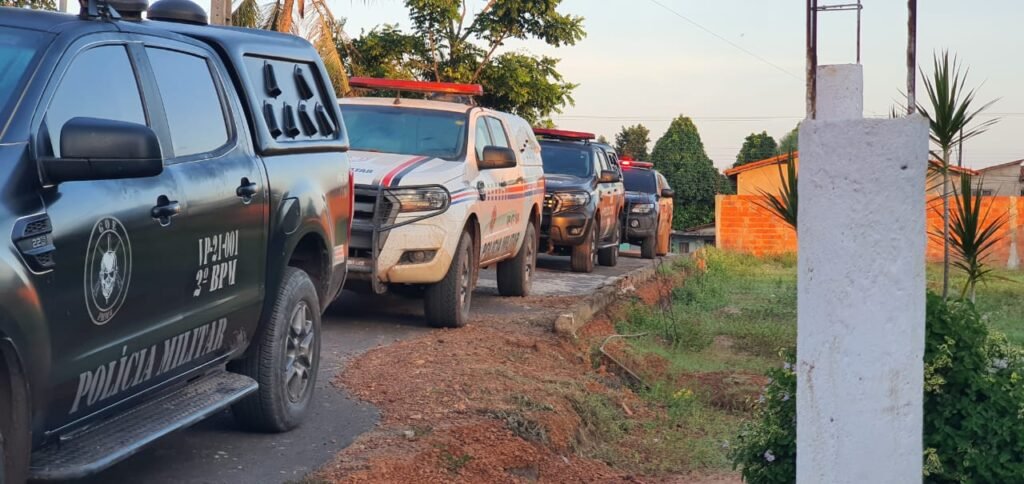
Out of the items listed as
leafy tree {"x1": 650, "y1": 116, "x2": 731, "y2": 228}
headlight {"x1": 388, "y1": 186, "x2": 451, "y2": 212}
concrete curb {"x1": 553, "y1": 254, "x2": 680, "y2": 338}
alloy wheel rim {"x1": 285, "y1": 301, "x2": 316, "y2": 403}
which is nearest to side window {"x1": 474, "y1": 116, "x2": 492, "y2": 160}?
headlight {"x1": 388, "y1": 186, "x2": 451, "y2": 212}

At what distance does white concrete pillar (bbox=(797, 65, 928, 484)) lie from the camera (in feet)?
12.1

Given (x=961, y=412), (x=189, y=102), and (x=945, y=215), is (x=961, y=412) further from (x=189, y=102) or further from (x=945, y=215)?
(x=189, y=102)

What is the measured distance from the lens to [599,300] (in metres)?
14.2

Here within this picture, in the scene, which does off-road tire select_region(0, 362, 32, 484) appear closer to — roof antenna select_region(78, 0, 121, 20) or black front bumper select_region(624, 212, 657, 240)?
roof antenna select_region(78, 0, 121, 20)

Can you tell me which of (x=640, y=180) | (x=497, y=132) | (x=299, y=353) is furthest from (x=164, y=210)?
(x=640, y=180)

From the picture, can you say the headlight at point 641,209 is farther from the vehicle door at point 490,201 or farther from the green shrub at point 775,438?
the green shrub at point 775,438

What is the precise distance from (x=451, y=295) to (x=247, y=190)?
4.50 meters

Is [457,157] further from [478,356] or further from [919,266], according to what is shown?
[919,266]

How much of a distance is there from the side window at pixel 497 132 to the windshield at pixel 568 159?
18.7 feet

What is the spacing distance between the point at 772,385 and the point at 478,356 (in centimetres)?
372

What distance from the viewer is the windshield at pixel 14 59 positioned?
13.7ft

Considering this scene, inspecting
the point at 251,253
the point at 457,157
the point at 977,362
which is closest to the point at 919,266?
the point at 977,362

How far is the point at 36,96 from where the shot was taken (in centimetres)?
420

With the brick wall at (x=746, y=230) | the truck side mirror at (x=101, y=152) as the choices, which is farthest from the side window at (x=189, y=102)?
the brick wall at (x=746, y=230)
